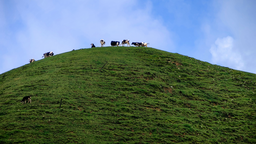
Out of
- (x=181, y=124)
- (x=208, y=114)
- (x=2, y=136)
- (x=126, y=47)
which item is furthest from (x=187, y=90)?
(x=2, y=136)

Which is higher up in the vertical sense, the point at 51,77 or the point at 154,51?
the point at 154,51

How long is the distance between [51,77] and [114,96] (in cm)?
972

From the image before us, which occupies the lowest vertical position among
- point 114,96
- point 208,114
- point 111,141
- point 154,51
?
point 111,141

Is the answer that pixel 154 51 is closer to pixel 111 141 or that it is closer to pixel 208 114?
pixel 208 114

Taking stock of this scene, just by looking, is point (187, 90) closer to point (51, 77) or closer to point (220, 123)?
point (220, 123)

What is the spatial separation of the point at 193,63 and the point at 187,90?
9.90 metres

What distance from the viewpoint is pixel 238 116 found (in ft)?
74.9

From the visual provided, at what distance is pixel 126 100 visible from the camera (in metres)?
22.9

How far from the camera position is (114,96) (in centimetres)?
2342

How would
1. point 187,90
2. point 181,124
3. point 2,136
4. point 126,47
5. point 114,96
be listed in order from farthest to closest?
point 126,47, point 187,90, point 114,96, point 181,124, point 2,136

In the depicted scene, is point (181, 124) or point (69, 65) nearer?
point (181, 124)

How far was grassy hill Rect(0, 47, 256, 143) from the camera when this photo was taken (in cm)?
1742

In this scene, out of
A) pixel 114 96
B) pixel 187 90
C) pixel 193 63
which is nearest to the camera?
pixel 114 96

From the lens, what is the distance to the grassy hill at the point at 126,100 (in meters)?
17.4
